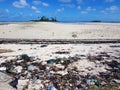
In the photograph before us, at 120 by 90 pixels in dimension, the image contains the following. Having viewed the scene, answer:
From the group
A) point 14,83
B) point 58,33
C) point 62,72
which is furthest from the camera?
point 58,33

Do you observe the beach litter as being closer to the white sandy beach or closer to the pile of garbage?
the pile of garbage

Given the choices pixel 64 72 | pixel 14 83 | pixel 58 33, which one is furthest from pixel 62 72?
pixel 58 33

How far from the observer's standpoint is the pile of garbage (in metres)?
7.20

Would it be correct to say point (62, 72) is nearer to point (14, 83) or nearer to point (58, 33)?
point (14, 83)

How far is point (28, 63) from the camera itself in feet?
31.0

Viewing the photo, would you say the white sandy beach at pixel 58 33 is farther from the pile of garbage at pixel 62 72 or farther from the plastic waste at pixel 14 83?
the plastic waste at pixel 14 83

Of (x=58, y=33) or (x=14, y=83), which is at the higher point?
(x=14, y=83)

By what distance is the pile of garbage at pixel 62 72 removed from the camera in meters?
7.20

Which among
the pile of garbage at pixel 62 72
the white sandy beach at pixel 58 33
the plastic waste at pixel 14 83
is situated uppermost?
the pile of garbage at pixel 62 72

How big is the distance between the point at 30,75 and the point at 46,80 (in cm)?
73

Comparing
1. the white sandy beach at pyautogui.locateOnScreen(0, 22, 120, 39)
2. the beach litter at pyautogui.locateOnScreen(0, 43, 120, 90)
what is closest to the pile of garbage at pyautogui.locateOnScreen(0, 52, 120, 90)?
the beach litter at pyautogui.locateOnScreen(0, 43, 120, 90)

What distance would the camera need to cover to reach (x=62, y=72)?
831cm

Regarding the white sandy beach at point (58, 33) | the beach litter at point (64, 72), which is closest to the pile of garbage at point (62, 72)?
the beach litter at point (64, 72)

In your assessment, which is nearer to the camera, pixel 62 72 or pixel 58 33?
pixel 62 72
